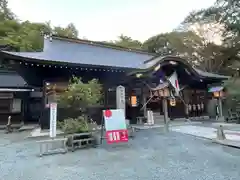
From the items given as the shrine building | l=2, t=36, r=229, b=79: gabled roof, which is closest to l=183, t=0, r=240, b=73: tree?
l=2, t=36, r=229, b=79: gabled roof

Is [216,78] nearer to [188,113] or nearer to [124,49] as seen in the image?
[188,113]

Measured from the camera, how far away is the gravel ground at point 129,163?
2964 millimetres

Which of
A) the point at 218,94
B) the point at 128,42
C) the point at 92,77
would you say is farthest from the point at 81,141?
the point at 128,42

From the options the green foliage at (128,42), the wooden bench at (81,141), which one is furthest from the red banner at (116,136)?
the green foliage at (128,42)

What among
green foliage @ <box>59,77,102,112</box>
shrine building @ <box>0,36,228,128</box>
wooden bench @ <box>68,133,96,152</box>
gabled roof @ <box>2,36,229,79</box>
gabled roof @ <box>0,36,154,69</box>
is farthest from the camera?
gabled roof @ <box>0,36,154,69</box>

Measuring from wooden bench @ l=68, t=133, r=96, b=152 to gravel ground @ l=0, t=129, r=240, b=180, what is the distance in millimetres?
256

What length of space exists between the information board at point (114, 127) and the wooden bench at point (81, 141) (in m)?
0.51

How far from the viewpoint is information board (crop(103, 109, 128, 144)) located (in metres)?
4.96

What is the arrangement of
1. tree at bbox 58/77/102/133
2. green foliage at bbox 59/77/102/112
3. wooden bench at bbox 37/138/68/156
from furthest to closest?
1. green foliage at bbox 59/77/102/112
2. tree at bbox 58/77/102/133
3. wooden bench at bbox 37/138/68/156

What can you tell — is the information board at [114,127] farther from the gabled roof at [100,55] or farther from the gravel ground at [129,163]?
the gabled roof at [100,55]

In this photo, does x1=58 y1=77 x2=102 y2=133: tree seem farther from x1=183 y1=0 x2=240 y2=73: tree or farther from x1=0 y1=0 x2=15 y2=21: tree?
x1=0 y1=0 x2=15 y2=21: tree

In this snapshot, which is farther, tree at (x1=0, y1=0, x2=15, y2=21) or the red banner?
tree at (x1=0, y1=0, x2=15, y2=21)

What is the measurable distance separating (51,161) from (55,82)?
4707mm

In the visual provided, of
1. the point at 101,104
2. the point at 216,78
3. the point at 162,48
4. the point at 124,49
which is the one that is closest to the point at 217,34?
the point at 162,48
